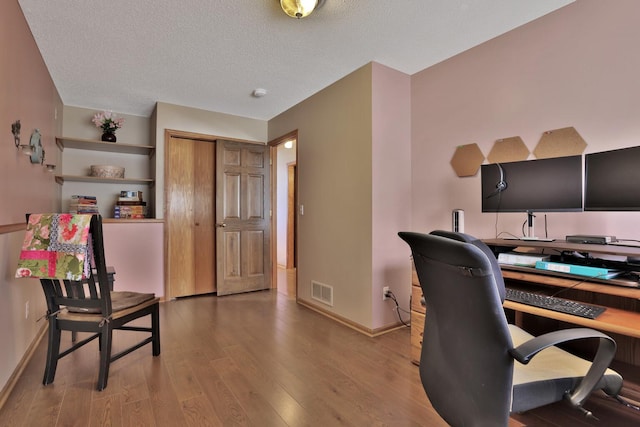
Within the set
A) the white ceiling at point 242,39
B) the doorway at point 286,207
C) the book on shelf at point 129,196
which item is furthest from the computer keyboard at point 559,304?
the doorway at point 286,207

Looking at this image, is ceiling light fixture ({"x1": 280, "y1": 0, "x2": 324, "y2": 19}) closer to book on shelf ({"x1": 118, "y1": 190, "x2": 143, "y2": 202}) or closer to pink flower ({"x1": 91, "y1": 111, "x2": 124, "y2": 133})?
pink flower ({"x1": 91, "y1": 111, "x2": 124, "y2": 133})

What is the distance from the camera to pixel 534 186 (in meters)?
2.01

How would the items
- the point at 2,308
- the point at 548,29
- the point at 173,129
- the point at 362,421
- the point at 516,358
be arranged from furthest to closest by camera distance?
the point at 173,129 < the point at 548,29 < the point at 2,308 < the point at 362,421 < the point at 516,358

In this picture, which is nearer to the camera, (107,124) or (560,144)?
(560,144)

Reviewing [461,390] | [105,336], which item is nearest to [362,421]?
[461,390]

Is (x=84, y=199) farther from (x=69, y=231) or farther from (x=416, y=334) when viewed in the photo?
(x=416, y=334)

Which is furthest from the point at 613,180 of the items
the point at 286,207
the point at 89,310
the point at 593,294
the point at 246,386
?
the point at 286,207

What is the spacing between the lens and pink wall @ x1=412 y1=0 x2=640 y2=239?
73.3 inches

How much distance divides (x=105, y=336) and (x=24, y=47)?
2.06m

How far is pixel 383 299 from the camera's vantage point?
2.87 meters

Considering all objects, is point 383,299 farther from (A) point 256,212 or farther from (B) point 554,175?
(A) point 256,212

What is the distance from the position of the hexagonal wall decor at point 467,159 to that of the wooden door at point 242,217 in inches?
102

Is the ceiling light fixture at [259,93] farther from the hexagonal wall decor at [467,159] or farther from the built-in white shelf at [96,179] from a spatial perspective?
the hexagonal wall decor at [467,159]

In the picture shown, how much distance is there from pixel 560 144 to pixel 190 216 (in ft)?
12.6
